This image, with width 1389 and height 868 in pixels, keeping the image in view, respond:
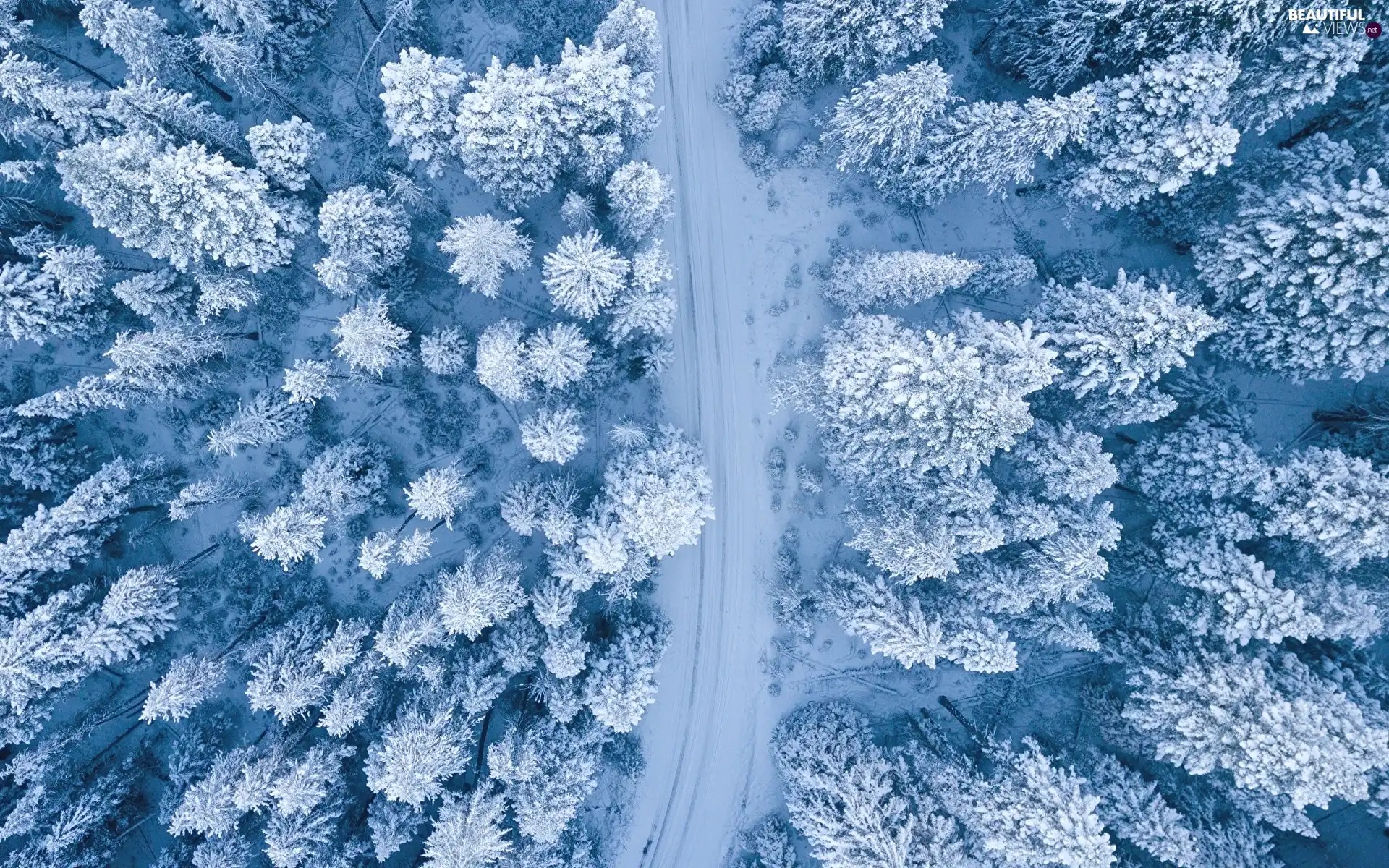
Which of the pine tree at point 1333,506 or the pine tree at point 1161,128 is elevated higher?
the pine tree at point 1161,128

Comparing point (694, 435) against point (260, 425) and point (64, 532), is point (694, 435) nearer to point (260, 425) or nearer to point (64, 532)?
point (260, 425)

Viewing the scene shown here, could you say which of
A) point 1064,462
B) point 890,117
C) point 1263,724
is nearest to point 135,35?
point 890,117

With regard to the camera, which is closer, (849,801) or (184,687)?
(184,687)

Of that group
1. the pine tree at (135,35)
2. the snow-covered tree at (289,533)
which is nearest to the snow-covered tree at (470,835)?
the snow-covered tree at (289,533)

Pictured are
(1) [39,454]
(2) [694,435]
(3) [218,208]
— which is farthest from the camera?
(2) [694,435]

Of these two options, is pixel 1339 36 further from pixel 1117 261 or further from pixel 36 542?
pixel 36 542

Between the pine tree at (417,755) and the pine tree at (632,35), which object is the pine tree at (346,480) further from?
the pine tree at (632,35)
